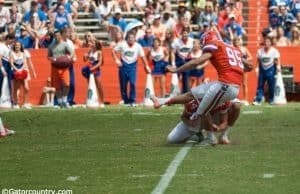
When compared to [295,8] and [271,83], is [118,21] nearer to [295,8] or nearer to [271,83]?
[295,8]

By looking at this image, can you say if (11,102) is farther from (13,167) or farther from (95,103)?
(13,167)

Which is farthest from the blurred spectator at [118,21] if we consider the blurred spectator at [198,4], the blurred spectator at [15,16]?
the blurred spectator at [15,16]

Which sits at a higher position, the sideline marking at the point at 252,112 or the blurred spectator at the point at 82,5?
the blurred spectator at the point at 82,5

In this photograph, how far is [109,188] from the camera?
447 inches

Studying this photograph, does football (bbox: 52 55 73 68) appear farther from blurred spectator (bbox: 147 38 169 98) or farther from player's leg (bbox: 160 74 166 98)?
player's leg (bbox: 160 74 166 98)

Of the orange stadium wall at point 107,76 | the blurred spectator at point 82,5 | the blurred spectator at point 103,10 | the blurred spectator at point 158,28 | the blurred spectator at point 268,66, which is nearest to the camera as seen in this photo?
the blurred spectator at point 268,66

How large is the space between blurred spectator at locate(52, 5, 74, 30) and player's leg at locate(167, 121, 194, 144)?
13.4 metres

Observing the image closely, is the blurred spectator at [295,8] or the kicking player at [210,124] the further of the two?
the blurred spectator at [295,8]

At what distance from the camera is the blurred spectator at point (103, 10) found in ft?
98.1

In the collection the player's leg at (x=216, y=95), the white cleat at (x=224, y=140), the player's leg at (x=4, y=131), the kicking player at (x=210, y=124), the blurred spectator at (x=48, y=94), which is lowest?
the blurred spectator at (x=48, y=94)

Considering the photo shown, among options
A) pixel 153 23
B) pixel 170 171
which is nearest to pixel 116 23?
pixel 153 23

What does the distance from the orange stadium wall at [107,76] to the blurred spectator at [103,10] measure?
2785 mm

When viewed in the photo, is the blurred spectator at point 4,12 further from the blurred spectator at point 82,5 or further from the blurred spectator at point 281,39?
the blurred spectator at point 281,39

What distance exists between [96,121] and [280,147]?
17.5ft
